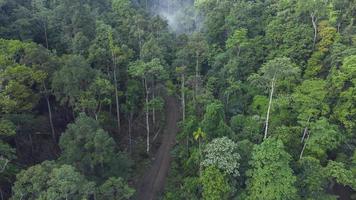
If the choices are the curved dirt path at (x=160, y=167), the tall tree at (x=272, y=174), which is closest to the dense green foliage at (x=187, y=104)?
the tall tree at (x=272, y=174)

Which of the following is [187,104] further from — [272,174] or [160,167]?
[272,174]

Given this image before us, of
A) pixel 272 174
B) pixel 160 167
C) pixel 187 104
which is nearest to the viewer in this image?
pixel 272 174

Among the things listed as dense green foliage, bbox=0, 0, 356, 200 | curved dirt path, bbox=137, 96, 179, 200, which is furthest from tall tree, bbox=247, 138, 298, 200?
curved dirt path, bbox=137, 96, 179, 200

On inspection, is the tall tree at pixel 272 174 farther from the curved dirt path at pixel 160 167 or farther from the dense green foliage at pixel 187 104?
the curved dirt path at pixel 160 167

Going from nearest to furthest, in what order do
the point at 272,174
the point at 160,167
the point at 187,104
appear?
the point at 272,174 < the point at 160,167 < the point at 187,104

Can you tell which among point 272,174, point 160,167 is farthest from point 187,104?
point 272,174

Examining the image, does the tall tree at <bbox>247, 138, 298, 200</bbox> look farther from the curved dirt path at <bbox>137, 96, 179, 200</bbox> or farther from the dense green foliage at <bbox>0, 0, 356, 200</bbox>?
the curved dirt path at <bbox>137, 96, 179, 200</bbox>

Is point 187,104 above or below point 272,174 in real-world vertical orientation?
above
